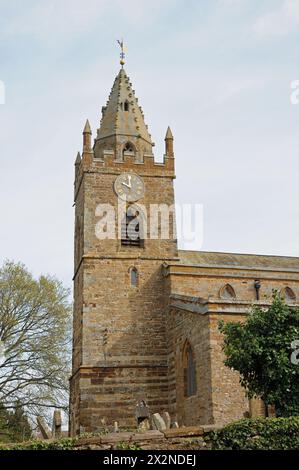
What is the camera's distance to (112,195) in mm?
32906

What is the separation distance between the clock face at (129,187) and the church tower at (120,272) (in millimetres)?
53

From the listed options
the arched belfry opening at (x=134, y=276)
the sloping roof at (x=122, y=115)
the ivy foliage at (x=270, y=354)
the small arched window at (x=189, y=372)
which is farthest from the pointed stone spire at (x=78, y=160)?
the ivy foliage at (x=270, y=354)

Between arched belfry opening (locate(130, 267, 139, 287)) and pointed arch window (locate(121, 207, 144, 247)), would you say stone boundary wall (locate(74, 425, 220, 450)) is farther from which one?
pointed arch window (locate(121, 207, 144, 247))

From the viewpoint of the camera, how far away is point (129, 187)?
109 ft

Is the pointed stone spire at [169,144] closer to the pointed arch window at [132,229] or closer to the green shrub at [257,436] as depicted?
the pointed arch window at [132,229]

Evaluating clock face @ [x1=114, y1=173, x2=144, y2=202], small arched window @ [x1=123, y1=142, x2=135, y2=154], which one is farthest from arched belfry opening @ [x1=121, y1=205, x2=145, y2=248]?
small arched window @ [x1=123, y1=142, x2=135, y2=154]

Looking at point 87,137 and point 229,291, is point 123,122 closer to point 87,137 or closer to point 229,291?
point 87,137

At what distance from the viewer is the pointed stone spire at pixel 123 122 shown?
114 ft

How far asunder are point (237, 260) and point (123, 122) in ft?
33.3

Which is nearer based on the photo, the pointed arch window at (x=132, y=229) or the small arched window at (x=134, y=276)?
the small arched window at (x=134, y=276)

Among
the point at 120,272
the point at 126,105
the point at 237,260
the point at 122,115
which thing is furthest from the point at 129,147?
the point at 237,260

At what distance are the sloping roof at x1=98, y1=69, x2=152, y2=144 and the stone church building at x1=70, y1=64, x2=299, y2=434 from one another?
0.07 meters

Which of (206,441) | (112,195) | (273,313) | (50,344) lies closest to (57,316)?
(50,344)
